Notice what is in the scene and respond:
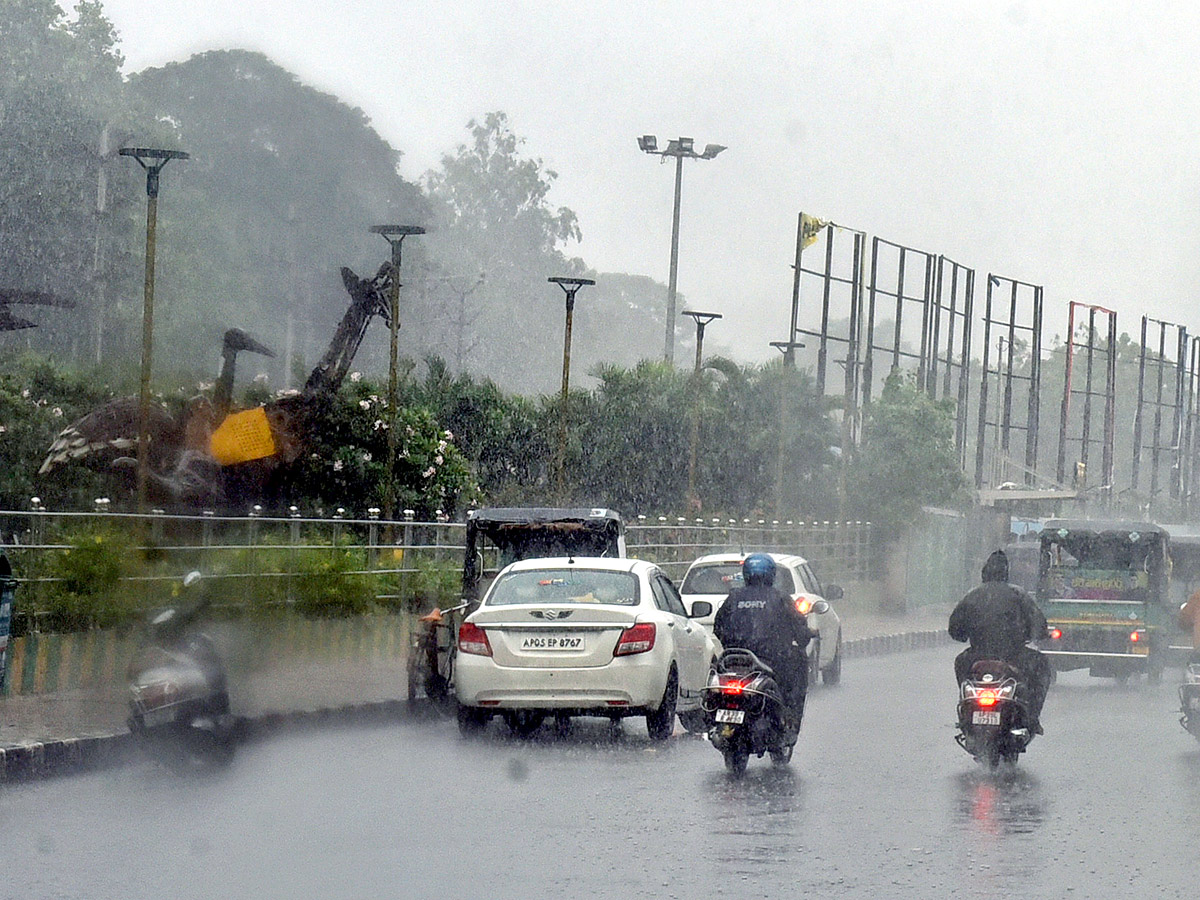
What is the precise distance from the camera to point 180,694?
1395 cm

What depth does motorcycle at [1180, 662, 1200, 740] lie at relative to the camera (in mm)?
17750

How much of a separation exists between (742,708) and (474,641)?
123 inches

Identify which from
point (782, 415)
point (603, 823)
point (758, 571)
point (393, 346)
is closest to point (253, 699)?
point (758, 571)

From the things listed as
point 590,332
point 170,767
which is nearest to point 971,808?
point 170,767

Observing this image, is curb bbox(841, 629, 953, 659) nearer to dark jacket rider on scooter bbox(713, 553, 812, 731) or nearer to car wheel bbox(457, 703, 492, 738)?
car wheel bbox(457, 703, 492, 738)

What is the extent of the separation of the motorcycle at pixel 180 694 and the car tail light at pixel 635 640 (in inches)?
136

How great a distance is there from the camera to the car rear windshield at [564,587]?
17.3 metres

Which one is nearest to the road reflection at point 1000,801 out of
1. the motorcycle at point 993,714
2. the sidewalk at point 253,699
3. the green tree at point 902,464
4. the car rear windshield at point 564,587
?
the motorcycle at point 993,714

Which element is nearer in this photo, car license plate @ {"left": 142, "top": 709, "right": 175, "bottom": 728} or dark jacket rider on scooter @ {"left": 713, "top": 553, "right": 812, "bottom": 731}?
car license plate @ {"left": 142, "top": 709, "right": 175, "bottom": 728}

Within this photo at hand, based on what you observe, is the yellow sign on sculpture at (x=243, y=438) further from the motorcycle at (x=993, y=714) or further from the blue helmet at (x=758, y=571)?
the motorcycle at (x=993, y=714)

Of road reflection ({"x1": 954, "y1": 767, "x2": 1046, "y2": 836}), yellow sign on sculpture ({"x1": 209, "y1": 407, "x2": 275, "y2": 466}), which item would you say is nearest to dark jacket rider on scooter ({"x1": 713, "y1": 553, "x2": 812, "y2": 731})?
road reflection ({"x1": 954, "y1": 767, "x2": 1046, "y2": 836})

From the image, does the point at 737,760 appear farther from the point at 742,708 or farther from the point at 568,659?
the point at 568,659

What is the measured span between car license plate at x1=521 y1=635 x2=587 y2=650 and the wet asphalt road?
77 centimetres

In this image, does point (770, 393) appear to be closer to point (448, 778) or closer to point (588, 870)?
point (448, 778)
